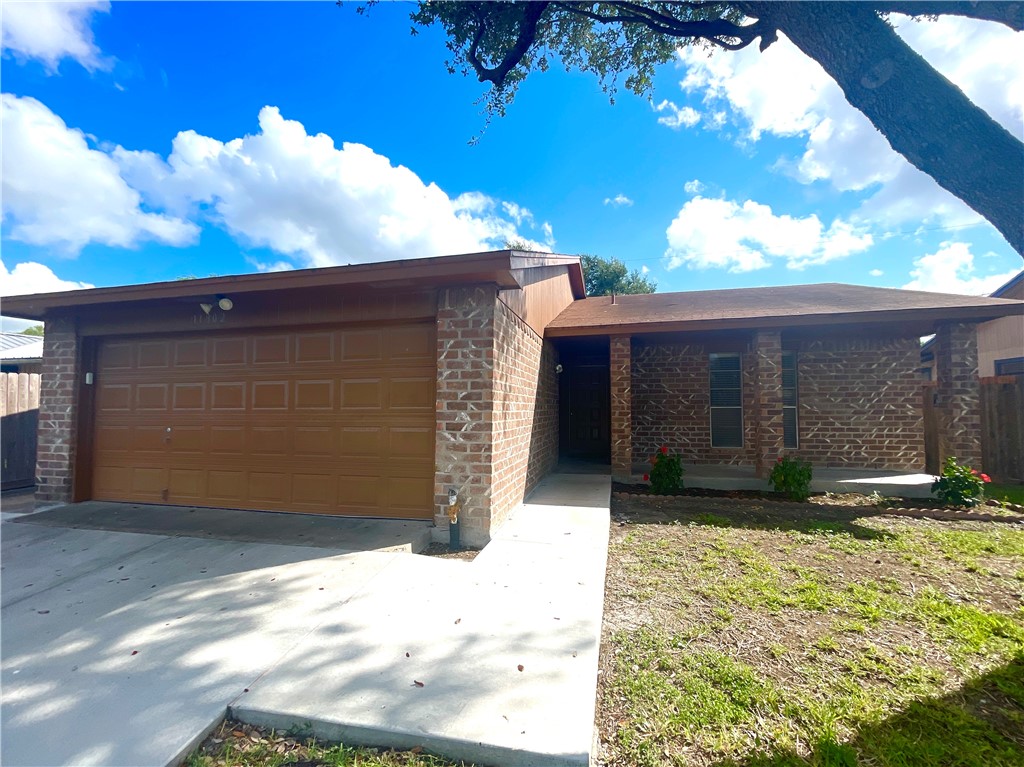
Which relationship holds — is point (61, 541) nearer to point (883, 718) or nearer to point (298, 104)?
point (883, 718)

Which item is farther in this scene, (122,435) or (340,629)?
(122,435)

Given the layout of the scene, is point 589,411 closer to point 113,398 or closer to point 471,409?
point 471,409

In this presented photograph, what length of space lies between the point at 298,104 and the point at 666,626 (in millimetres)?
9464

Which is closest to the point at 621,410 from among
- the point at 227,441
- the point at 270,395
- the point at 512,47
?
the point at 270,395

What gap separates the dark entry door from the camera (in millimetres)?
10773

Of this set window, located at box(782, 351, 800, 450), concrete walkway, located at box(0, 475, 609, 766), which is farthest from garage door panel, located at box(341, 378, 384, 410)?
window, located at box(782, 351, 800, 450)

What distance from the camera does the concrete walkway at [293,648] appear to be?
1928 millimetres

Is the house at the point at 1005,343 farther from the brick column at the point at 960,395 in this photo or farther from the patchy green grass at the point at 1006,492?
the brick column at the point at 960,395

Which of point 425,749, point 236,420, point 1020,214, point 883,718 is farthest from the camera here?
point 236,420

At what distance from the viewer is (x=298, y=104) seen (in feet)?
24.6

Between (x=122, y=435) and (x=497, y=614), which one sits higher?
(x=122, y=435)

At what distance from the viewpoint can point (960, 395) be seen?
682 cm

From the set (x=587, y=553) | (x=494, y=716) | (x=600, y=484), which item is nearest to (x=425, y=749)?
(x=494, y=716)

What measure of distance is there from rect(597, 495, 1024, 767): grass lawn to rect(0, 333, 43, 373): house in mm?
12674
